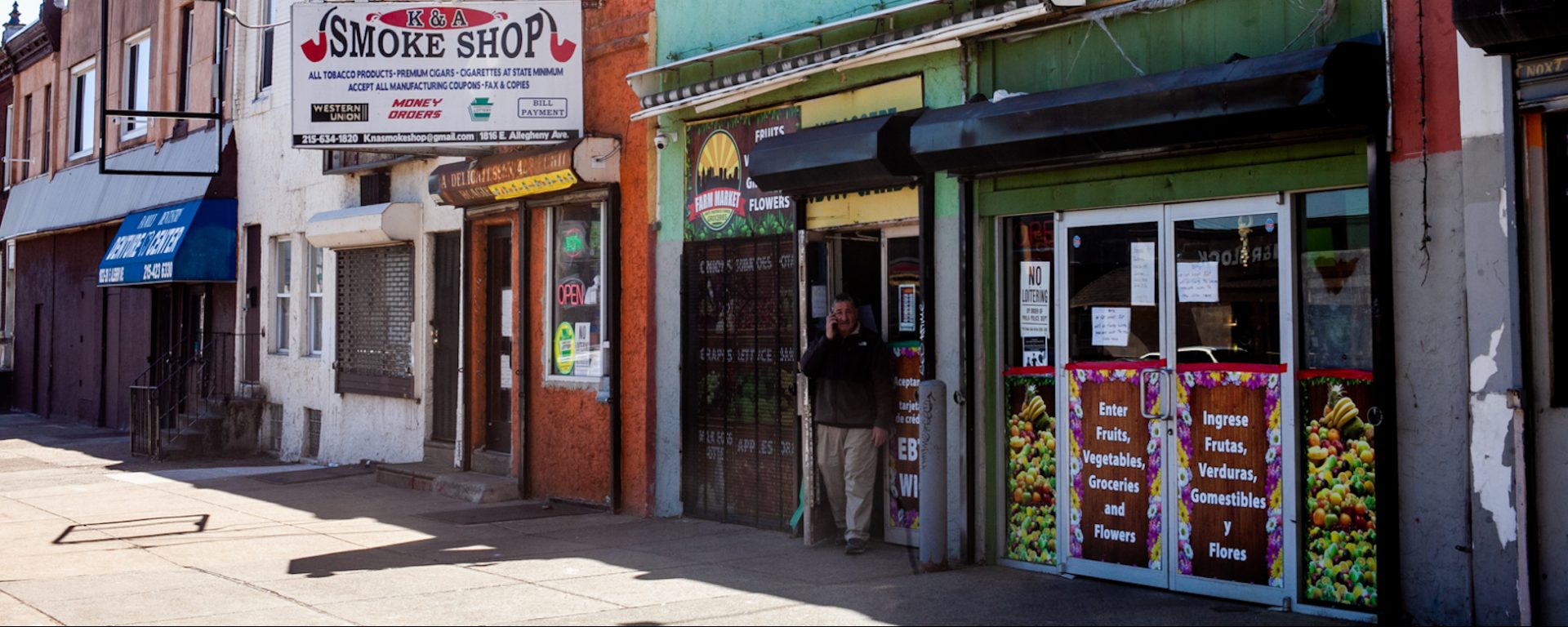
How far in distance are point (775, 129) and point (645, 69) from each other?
5.55ft

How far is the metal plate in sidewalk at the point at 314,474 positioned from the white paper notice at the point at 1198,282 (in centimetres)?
1028

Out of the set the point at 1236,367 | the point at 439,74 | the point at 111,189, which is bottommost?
the point at 1236,367

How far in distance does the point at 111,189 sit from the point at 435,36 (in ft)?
44.5

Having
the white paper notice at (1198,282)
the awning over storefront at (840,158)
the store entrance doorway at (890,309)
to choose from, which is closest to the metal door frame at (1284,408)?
the white paper notice at (1198,282)

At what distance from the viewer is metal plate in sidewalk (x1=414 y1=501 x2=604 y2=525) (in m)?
12.3

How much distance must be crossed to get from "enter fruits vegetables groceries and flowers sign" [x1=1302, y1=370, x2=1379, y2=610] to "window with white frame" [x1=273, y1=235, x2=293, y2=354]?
14.9 m

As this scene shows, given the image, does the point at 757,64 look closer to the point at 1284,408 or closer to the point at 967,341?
the point at 967,341

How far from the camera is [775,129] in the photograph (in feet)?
36.5

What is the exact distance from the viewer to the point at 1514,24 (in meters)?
6.44

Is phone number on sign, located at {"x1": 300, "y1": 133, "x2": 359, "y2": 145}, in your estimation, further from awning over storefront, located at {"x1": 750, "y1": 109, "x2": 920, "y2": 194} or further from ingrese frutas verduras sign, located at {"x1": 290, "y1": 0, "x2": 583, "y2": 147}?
awning over storefront, located at {"x1": 750, "y1": 109, "x2": 920, "y2": 194}

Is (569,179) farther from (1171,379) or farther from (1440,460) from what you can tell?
(1440,460)

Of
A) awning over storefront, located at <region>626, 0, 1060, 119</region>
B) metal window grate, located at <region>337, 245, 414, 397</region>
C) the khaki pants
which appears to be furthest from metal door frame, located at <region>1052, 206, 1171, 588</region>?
metal window grate, located at <region>337, 245, 414, 397</region>

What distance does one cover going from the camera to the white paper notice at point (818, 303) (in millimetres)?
10781

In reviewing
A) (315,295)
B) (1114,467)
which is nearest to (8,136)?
(315,295)
